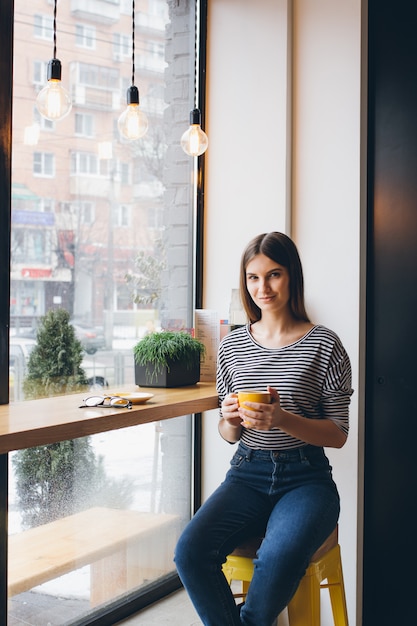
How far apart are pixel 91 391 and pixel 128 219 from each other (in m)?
0.66

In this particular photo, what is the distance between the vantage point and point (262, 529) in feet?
6.46

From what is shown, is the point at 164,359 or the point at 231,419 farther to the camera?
the point at 164,359

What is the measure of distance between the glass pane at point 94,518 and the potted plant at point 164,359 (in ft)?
0.89

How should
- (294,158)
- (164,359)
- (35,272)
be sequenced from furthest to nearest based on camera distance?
(294,158) < (164,359) < (35,272)

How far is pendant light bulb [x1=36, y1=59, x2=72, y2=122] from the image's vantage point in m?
1.92

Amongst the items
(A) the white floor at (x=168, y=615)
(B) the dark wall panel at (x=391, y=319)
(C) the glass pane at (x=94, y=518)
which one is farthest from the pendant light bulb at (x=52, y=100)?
(A) the white floor at (x=168, y=615)

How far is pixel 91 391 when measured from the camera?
2.49m

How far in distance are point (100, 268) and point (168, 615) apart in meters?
1.32

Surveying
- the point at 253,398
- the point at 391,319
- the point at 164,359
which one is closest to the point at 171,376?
the point at 164,359

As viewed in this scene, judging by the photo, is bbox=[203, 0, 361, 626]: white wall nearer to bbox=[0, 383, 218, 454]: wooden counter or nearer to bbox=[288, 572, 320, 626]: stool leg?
bbox=[0, 383, 218, 454]: wooden counter

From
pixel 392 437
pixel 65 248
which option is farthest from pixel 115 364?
pixel 392 437

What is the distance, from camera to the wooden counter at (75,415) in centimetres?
166

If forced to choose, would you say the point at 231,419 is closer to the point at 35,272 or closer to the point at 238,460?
the point at 238,460

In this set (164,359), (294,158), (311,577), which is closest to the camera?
(311,577)
